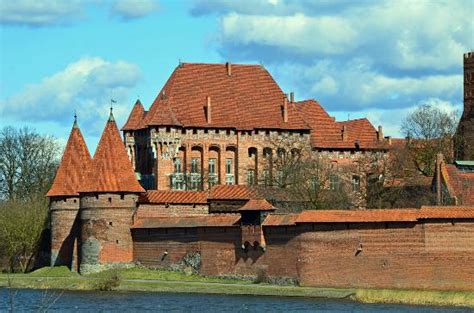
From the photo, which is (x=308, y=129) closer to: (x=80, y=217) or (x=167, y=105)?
(x=167, y=105)

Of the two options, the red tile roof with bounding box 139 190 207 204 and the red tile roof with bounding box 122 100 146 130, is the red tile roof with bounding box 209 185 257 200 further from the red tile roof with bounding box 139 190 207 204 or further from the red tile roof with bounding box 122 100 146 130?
the red tile roof with bounding box 122 100 146 130

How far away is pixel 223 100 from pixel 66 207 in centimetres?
1931

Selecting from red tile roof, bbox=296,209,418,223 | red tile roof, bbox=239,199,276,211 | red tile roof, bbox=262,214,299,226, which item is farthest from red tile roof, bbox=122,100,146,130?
red tile roof, bbox=296,209,418,223

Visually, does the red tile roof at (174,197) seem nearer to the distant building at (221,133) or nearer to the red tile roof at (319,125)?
the distant building at (221,133)

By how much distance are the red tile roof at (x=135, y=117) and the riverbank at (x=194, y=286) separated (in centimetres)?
1963

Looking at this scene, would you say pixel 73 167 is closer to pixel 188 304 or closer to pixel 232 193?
pixel 232 193

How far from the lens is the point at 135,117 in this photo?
280 ft

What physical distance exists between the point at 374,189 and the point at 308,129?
13868 mm

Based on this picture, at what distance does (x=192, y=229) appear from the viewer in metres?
61.5

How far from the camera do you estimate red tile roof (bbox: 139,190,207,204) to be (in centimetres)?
6612

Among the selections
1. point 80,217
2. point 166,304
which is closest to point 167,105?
point 80,217

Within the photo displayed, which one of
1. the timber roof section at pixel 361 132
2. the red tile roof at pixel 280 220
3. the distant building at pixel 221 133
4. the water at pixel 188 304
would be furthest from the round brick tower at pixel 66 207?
the timber roof section at pixel 361 132

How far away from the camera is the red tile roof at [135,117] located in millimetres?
84875

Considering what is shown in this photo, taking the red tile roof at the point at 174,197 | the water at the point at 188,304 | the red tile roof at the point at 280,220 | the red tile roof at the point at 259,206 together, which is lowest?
the water at the point at 188,304
